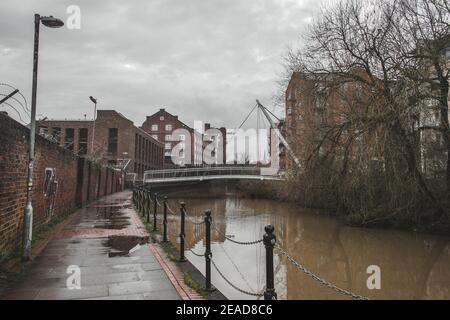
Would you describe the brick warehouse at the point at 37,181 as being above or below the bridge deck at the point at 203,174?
below

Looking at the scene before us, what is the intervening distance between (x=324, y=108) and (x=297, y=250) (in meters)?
6.20

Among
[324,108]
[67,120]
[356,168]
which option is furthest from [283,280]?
[67,120]

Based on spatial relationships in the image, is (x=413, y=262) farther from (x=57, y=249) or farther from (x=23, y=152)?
(x=23, y=152)

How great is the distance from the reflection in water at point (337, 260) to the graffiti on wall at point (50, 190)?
3.62 meters

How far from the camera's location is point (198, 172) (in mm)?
42844

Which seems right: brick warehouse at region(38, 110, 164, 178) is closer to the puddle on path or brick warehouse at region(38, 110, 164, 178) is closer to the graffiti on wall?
the graffiti on wall

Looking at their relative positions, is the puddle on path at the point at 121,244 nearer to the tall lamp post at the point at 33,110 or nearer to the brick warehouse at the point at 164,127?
the tall lamp post at the point at 33,110

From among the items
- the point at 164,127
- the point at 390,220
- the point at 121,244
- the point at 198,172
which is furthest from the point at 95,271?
the point at 164,127

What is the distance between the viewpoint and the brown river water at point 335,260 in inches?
301

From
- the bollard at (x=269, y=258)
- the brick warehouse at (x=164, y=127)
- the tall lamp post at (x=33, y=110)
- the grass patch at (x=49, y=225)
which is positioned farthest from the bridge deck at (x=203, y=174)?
the brick warehouse at (x=164, y=127)

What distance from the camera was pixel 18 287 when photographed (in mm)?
5203

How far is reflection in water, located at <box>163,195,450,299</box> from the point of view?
766cm

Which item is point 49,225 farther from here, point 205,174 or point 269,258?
point 205,174
